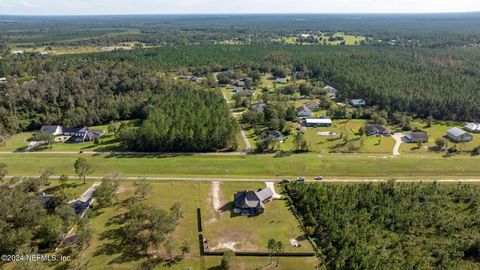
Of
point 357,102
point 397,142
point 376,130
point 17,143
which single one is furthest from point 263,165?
point 17,143

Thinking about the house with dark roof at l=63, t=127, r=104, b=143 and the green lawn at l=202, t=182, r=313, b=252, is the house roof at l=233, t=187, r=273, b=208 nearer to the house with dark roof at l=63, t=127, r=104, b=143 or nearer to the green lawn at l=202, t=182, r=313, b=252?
the green lawn at l=202, t=182, r=313, b=252

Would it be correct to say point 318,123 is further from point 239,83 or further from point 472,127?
point 239,83

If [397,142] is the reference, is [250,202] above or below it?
above

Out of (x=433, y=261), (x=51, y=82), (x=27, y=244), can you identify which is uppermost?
(x=51, y=82)

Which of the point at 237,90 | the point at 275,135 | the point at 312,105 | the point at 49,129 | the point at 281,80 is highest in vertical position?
the point at 281,80

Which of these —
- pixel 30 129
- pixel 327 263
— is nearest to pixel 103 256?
pixel 327 263

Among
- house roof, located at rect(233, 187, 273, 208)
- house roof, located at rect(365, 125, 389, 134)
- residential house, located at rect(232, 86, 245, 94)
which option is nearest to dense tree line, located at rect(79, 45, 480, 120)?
house roof, located at rect(365, 125, 389, 134)

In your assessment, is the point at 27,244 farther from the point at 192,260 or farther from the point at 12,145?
the point at 12,145
